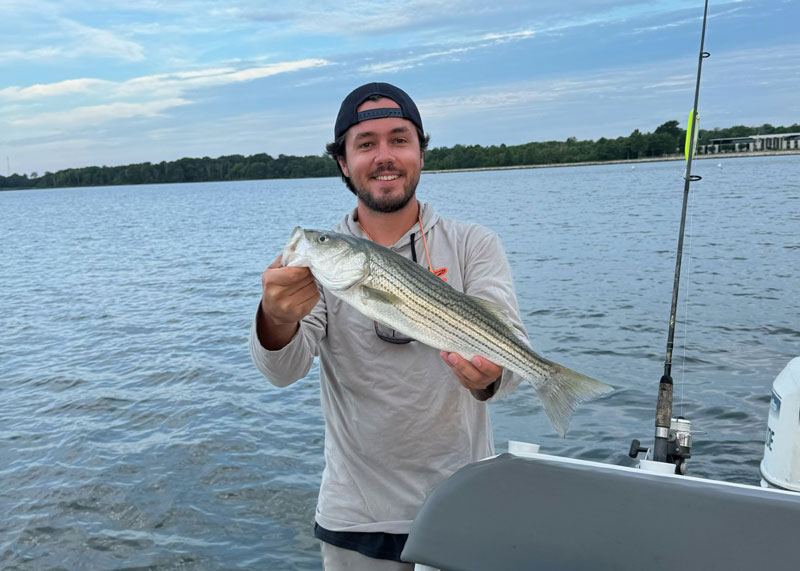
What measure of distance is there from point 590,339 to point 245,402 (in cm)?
601

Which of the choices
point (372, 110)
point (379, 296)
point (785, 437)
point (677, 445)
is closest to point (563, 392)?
point (379, 296)

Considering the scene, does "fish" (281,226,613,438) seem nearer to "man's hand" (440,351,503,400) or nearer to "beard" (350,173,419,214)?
"man's hand" (440,351,503,400)

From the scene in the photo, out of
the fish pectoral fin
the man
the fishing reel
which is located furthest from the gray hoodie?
the fishing reel

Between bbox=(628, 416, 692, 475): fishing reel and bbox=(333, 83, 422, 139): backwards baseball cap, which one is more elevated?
bbox=(333, 83, 422, 139): backwards baseball cap

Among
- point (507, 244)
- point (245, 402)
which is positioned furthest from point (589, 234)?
point (245, 402)

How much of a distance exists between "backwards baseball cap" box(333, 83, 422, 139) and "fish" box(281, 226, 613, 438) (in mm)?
659

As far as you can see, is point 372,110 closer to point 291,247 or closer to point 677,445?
point 291,247

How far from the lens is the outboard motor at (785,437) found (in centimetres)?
409

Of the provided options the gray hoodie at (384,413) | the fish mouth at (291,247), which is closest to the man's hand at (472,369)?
the gray hoodie at (384,413)

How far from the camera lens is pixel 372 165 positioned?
318cm

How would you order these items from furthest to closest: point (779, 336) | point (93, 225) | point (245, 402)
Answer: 1. point (93, 225)
2. point (779, 336)
3. point (245, 402)

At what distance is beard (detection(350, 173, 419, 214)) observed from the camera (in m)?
3.20

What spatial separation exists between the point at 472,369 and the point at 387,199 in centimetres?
90

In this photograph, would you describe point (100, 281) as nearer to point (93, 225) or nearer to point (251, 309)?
point (251, 309)
